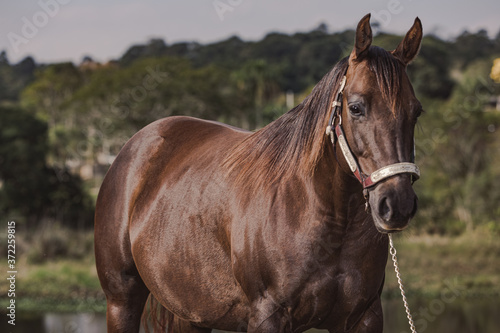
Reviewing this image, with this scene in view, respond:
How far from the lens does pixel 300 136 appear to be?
8.61 feet

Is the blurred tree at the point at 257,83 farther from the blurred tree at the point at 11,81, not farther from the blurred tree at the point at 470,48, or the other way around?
the blurred tree at the point at 11,81

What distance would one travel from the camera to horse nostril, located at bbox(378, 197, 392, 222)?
208 cm

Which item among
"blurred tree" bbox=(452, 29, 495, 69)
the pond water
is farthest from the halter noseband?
"blurred tree" bbox=(452, 29, 495, 69)

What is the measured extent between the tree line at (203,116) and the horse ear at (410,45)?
0.43m

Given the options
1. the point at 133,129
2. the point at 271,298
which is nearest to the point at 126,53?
the point at 133,129

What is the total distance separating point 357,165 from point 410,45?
1.80ft

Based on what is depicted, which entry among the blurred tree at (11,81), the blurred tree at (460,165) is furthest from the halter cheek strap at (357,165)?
the blurred tree at (11,81)

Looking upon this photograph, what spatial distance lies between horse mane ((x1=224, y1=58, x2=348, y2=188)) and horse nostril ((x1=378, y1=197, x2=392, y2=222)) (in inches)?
17.7

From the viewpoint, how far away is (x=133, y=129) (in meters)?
28.9

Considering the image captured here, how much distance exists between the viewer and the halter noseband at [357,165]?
2121 millimetres

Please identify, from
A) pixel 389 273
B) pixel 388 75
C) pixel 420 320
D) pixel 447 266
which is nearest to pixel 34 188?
pixel 389 273

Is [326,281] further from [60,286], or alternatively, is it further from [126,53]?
[126,53]

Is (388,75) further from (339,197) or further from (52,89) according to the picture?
(52,89)

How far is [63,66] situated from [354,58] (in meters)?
58.3
